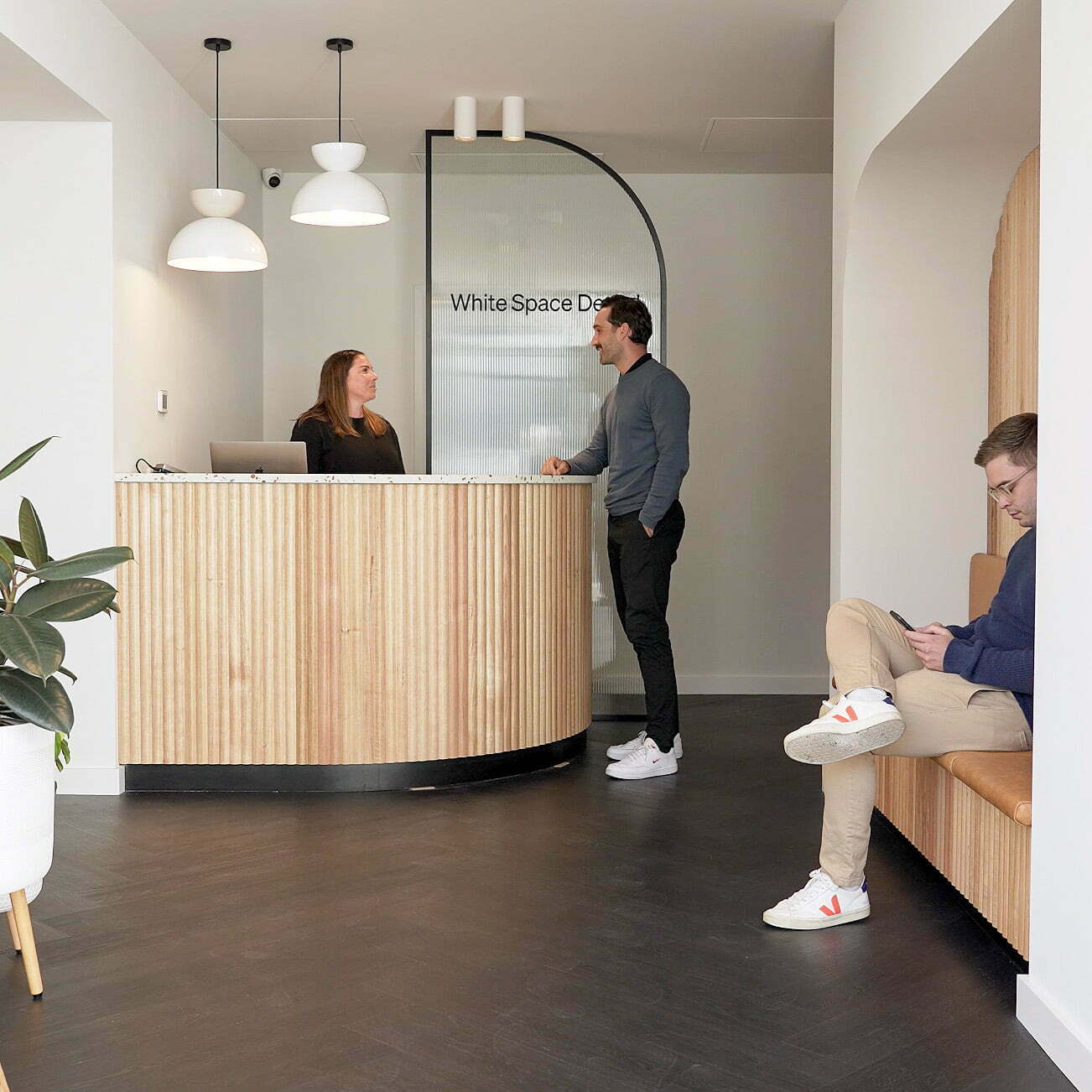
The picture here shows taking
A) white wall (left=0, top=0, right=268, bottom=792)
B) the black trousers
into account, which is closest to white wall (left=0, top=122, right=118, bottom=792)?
white wall (left=0, top=0, right=268, bottom=792)

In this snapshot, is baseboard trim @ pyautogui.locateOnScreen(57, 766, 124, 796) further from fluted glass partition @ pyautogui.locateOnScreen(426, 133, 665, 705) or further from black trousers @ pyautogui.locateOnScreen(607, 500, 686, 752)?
fluted glass partition @ pyautogui.locateOnScreen(426, 133, 665, 705)

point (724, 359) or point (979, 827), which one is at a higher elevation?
point (724, 359)

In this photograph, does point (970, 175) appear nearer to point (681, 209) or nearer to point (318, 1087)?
point (681, 209)

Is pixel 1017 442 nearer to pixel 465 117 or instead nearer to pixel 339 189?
pixel 339 189

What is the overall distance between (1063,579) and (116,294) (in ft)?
11.4

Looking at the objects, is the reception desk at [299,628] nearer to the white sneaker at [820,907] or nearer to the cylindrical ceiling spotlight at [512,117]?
the white sneaker at [820,907]

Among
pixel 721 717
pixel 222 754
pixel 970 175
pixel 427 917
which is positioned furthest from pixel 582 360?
pixel 427 917

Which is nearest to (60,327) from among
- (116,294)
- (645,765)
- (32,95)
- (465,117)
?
(116,294)

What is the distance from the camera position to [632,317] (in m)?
5.02

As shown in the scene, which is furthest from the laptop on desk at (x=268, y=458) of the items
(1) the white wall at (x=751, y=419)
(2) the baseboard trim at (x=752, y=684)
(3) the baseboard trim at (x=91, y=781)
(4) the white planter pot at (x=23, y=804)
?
(2) the baseboard trim at (x=752, y=684)

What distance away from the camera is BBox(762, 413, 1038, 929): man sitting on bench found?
2.92 metres

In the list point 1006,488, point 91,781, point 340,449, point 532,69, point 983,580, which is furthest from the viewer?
point 340,449

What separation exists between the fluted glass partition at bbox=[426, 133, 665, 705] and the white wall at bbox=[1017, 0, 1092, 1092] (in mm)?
3564

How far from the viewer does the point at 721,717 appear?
607 centimetres
